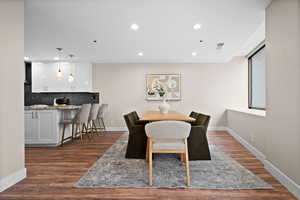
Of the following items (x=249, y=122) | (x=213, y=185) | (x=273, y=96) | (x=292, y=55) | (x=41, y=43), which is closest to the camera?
(x=292, y=55)

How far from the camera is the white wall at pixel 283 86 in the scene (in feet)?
7.08

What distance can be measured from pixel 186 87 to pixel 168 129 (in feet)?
14.1

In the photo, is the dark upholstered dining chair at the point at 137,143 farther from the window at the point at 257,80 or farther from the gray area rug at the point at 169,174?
the window at the point at 257,80

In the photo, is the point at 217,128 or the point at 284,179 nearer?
the point at 284,179

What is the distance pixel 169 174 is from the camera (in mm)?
2713

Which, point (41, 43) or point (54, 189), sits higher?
point (41, 43)

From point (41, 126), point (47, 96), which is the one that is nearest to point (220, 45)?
point (41, 126)

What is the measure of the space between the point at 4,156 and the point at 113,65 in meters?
4.69

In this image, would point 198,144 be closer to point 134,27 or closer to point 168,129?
point 168,129

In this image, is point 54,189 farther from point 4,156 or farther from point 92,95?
point 92,95

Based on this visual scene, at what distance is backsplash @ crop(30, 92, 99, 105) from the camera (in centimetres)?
671

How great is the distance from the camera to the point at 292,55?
2.23 metres

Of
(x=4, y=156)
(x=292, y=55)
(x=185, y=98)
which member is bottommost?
(x=4, y=156)

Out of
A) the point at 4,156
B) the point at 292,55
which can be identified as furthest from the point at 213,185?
the point at 4,156
